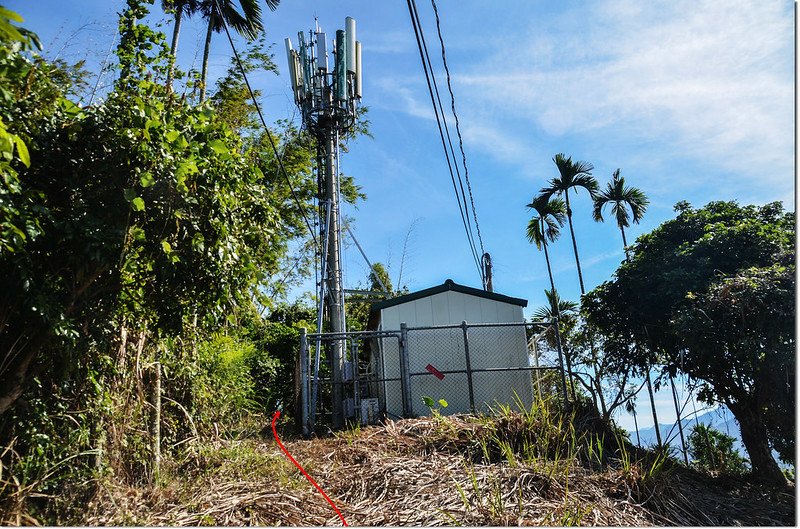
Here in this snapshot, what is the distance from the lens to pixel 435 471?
17.6 ft

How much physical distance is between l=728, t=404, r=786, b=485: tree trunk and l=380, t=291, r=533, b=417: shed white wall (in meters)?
3.45

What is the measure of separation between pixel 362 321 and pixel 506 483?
14.7 metres

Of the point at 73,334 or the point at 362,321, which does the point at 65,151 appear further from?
the point at 362,321

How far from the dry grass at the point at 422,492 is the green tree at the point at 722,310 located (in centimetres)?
224

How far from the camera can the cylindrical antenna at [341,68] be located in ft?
37.6

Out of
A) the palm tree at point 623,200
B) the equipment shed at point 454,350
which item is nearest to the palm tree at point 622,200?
the palm tree at point 623,200

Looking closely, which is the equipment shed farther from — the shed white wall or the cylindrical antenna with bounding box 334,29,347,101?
the cylindrical antenna with bounding box 334,29,347,101

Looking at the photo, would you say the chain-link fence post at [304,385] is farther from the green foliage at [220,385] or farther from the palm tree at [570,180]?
the palm tree at [570,180]

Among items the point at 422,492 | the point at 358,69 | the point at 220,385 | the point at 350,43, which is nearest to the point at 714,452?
the point at 422,492

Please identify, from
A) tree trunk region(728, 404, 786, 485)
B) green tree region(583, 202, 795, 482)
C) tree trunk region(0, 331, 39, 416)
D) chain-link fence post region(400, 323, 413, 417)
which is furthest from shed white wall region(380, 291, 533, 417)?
tree trunk region(0, 331, 39, 416)

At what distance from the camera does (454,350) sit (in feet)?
32.4

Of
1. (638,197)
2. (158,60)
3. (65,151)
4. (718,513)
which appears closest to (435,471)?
(718,513)

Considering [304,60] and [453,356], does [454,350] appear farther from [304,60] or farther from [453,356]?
[304,60]

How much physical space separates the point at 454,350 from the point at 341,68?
649 centimetres
